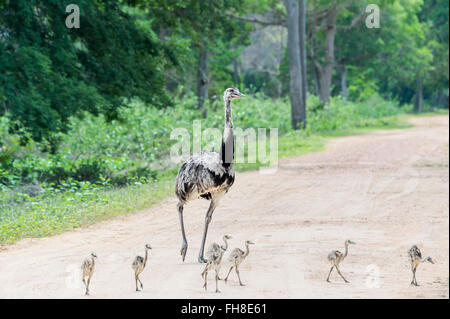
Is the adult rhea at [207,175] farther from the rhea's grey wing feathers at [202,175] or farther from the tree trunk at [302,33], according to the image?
the tree trunk at [302,33]

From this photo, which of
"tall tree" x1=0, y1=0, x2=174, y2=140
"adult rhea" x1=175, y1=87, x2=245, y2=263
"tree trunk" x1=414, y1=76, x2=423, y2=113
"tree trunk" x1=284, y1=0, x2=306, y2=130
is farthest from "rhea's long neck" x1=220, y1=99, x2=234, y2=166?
"tree trunk" x1=414, y1=76, x2=423, y2=113

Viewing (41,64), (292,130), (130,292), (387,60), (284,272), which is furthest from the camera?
(387,60)

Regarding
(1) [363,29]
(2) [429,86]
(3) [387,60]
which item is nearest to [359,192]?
(1) [363,29]

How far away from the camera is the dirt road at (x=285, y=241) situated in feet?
23.5

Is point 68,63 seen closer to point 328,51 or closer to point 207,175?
point 207,175

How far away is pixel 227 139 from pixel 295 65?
22.6m

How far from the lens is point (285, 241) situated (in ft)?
34.7

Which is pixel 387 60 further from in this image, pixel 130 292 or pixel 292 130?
pixel 130 292

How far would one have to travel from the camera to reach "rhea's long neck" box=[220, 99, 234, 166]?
258 inches

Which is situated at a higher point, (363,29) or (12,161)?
(363,29)

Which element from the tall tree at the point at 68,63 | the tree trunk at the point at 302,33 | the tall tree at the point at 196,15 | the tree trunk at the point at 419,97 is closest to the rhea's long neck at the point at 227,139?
the tall tree at the point at 68,63

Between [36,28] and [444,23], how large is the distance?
4823 cm

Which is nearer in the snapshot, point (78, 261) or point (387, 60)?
point (78, 261)

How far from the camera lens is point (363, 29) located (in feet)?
146
